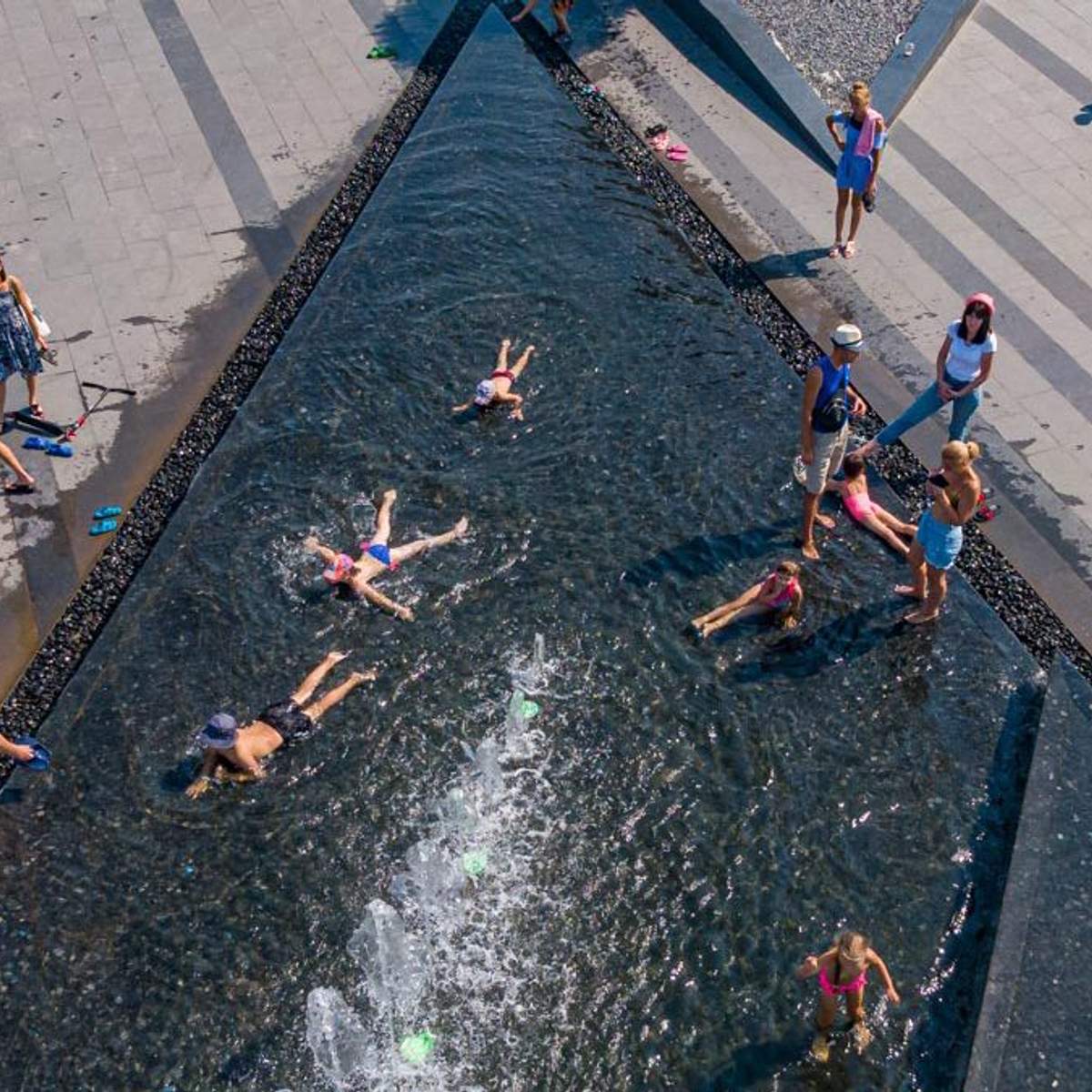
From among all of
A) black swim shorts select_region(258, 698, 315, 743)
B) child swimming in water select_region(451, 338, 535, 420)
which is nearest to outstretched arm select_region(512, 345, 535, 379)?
child swimming in water select_region(451, 338, 535, 420)

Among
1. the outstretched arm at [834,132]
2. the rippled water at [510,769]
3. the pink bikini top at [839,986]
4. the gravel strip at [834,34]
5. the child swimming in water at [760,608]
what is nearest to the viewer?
the pink bikini top at [839,986]

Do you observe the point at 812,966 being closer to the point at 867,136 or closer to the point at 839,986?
the point at 839,986

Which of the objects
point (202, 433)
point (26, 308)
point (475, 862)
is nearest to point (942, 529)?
point (475, 862)

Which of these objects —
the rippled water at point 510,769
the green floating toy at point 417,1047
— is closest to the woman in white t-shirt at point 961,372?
the rippled water at point 510,769

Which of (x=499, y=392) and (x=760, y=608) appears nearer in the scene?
(x=760, y=608)

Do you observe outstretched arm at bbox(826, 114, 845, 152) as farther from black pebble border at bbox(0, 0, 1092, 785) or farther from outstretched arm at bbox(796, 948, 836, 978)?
outstretched arm at bbox(796, 948, 836, 978)

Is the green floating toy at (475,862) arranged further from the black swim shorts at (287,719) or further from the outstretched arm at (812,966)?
the outstretched arm at (812,966)

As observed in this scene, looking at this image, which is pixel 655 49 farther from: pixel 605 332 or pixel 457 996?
pixel 457 996
